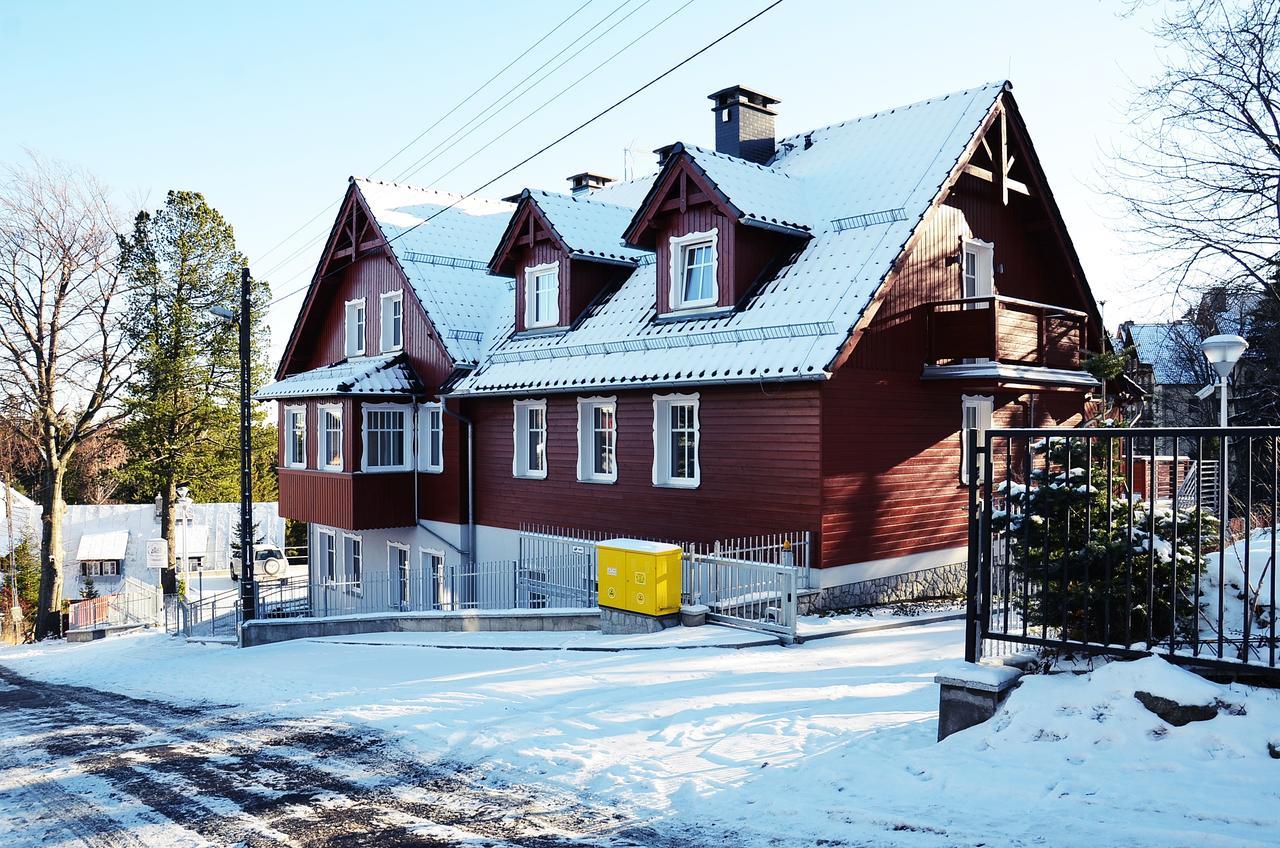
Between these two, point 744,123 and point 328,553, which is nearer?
point 744,123

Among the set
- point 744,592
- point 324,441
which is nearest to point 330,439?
point 324,441

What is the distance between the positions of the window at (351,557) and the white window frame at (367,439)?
3687 millimetres

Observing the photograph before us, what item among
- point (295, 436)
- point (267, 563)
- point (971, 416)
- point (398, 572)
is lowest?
point (267, 563)

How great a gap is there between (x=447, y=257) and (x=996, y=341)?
1581 cm

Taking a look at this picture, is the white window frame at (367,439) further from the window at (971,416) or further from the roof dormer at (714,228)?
the window at (971,416)

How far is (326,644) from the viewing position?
1753 centimetres

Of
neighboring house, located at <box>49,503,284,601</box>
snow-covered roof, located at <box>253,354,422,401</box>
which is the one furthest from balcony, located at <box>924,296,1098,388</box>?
neighboring house, located at <box>49,503,284,601</box>

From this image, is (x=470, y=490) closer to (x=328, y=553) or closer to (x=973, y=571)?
(x=328, y=553)

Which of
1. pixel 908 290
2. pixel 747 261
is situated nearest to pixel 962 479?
pixel 908 290

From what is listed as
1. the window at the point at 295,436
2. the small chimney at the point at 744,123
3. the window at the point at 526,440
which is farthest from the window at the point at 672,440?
the window at the point at 295,436

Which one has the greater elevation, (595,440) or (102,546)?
(595,440)

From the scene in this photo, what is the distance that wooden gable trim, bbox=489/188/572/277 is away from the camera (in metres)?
21.1

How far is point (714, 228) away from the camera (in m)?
17.6

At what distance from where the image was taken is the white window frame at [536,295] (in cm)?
2159
